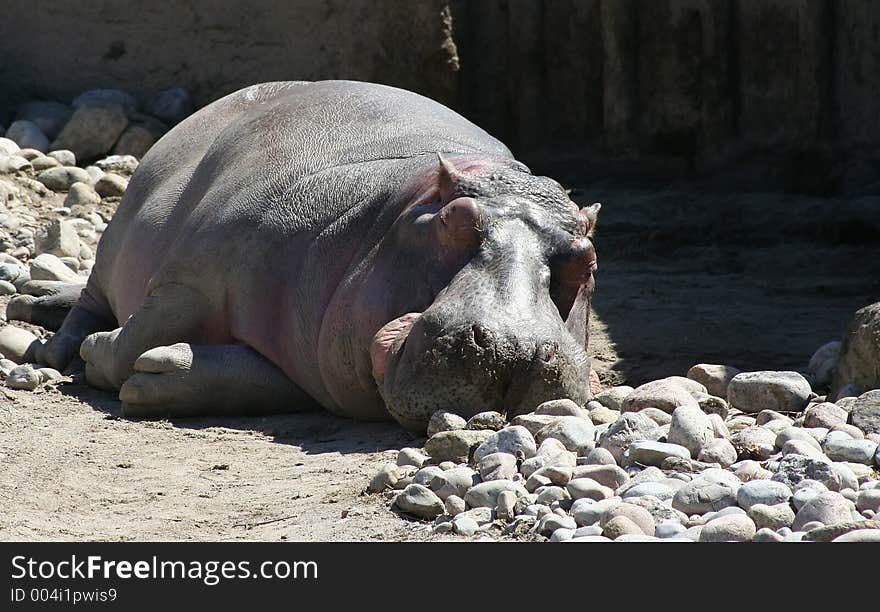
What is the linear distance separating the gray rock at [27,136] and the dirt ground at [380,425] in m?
3.59

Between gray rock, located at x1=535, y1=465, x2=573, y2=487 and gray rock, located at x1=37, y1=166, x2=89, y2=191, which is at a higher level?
gray rock, located at x1=535, y1=465, x2=573, y2=487

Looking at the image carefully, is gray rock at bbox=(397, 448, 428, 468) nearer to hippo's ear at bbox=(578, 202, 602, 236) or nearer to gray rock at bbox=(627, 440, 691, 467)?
gray rock at bbox=(627, 440, 691, 467)

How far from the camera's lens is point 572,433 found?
4.00m

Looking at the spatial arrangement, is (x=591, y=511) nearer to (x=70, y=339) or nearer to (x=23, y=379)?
(x=23, y=379)

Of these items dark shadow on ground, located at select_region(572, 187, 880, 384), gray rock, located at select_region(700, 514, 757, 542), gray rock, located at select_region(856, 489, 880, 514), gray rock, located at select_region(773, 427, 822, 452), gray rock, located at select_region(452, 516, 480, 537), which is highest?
gray rock, located at select_region(700, 514, 757, 542)

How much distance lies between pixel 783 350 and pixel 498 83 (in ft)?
16.6

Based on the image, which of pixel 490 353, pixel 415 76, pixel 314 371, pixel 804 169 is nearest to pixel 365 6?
pixel 415 76

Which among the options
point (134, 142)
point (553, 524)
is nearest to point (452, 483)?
point (553, 524)

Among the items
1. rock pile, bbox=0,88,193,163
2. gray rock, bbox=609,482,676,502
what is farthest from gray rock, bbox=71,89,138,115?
gray rock, bbox=609,482,676,502

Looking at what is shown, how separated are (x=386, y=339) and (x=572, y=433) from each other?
83 centimetres

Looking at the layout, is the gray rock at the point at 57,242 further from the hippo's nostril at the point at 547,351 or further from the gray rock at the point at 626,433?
the gray rock at the point at 626,433

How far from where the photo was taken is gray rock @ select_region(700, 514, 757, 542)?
3105 millimetres

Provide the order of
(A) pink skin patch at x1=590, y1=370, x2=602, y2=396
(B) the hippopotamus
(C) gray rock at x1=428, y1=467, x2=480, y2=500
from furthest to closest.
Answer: (A) pink skin patch at x1=590, y1=370, x2=602, y2=396
(B) the hippopotamus
(C) gray rock at x1=428, y1=467, x2=480, y2=500

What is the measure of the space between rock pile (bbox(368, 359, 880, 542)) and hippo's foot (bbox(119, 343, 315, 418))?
112 cm
